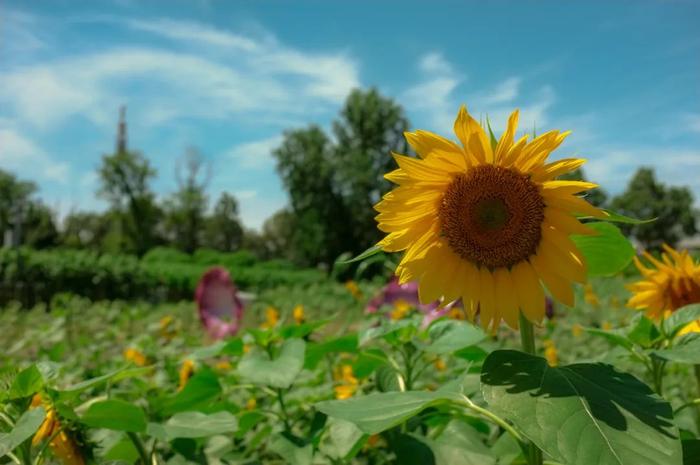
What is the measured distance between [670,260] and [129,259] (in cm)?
1511

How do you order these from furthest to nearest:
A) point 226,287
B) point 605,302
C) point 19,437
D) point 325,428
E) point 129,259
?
point 129,259
point 605,302
point 226,287
point 325,428
point 19,437

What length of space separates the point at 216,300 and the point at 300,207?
30.6 m

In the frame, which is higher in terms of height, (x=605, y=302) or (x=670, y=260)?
(x=670, y=260)

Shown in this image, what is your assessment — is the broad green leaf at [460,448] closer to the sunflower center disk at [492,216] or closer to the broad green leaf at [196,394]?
the sunflower center disk at [492,216]

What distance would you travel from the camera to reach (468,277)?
3.40 ft

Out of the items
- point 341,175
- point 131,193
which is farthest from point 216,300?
point 131,193

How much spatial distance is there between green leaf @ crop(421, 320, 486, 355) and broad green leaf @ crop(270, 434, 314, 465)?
281mm

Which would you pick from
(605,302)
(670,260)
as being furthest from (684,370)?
(605,302)

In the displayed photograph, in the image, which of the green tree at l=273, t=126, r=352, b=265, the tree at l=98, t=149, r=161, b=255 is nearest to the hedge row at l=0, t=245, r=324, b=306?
the green tree at l=273, t=126, r=352, b=265

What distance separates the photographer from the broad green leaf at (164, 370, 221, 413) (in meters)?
1.32

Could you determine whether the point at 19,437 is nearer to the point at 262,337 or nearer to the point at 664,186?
the point at 262,337

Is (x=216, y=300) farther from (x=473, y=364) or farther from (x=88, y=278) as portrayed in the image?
(x=88, y=278)

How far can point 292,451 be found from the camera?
114cm

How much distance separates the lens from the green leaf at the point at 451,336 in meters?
1.13
